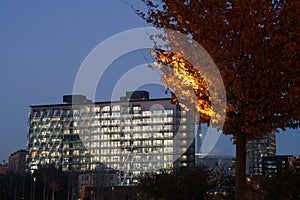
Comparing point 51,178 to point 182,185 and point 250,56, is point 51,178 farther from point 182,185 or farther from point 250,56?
point 250,56

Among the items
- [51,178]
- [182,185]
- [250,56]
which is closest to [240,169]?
[250,56]

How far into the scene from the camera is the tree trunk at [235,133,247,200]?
11.0 metres

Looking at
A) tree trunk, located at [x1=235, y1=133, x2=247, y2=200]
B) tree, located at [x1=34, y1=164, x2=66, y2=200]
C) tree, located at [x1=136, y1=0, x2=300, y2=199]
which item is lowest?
tree, located at [x1=34, y1=164, x2=66, y2=200]

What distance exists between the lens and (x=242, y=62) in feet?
32.7

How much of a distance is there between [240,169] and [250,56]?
2.34m

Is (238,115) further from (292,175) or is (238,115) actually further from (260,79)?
(292,175)

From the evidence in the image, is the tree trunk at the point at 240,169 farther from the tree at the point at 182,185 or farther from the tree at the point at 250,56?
the tree at the point at 182,185

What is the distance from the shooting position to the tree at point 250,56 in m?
9.82

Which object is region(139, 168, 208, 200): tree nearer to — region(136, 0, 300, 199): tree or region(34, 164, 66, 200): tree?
region(136, 0, 300, 199): tree

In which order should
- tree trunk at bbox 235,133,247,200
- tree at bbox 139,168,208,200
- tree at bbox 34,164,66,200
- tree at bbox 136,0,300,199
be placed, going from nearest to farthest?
1. tree at bbox 136,0,300,199
2. tree trunk at bbox 235,133,247,200
3. tree at bbox 139,168,208,200
4. tree at bbox 34,164,66,200

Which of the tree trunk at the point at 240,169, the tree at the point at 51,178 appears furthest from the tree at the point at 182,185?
the tree at the point at 51,178

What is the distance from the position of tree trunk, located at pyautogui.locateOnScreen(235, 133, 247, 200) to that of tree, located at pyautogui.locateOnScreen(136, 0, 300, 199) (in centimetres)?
2

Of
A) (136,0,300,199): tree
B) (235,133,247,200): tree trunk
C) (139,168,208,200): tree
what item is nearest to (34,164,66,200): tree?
(139,168,208,200): tree

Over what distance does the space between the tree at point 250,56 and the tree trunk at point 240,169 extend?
0.02 metres
